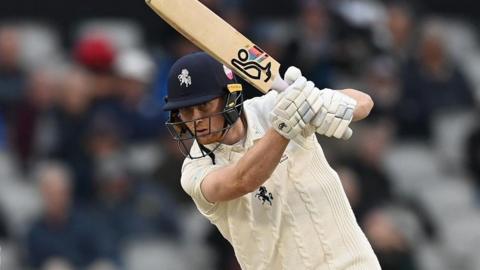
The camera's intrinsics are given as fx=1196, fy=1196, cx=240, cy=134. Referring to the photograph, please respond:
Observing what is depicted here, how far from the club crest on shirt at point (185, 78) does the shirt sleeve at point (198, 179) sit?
36 centimetres

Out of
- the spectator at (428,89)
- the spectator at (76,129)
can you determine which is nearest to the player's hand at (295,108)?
the spectator at (76,129)

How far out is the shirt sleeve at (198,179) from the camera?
466 centimetres

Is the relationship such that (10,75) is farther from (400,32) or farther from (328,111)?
(328,111)

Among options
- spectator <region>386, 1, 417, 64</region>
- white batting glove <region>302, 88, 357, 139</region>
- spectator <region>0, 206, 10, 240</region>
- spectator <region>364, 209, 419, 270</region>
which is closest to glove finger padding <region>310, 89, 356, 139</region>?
white batting glove <region>302, 88, 357, 139</region>

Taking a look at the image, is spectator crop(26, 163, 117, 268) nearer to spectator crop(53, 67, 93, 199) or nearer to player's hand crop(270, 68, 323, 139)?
spectator crop(53, 67, 93, 199)

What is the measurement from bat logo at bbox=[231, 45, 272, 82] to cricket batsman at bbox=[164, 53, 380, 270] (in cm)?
12

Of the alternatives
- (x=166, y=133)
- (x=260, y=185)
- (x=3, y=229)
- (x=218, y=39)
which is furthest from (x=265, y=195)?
(x=166, y=133)

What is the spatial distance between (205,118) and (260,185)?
0.35 meters

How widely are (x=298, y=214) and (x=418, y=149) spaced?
4.95 meters

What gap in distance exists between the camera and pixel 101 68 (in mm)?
8656

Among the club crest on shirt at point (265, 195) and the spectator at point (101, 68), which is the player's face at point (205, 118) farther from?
the spectator at point (101, 68)

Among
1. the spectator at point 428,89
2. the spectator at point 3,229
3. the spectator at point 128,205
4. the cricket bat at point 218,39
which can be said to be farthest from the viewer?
the spectator at point 428,89

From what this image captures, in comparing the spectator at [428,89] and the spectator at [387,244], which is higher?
the spectator at [428,89]

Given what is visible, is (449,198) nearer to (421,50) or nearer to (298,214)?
(421,50)
